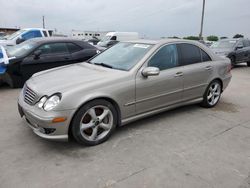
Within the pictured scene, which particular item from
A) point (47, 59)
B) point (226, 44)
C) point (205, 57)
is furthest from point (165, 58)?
point (226, 44)

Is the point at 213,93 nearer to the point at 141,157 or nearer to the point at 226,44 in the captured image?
the point at 141,157

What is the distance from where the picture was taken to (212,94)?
4.95 m

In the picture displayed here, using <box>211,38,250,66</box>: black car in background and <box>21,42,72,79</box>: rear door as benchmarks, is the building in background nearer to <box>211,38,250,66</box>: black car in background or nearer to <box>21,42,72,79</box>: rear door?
<box>211,38,250,66</box>: black car in background

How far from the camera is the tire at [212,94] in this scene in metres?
4.82

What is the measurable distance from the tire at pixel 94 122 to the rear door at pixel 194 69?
64.9 inches

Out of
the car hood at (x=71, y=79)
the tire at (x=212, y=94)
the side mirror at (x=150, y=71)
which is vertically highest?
the side mirror at (x=150, y=71)

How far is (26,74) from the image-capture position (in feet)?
20.5

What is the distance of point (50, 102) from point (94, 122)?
66 centimetres

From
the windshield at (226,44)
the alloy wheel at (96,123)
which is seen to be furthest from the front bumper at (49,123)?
the windshield at (226,44)

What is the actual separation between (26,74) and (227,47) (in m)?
9.73

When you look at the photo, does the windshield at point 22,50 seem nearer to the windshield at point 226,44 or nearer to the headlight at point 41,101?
the headlight at point 41,101

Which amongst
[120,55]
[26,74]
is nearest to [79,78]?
[120,55]

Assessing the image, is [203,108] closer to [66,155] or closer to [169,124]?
[169,124]

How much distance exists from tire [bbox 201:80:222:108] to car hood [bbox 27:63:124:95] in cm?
219
